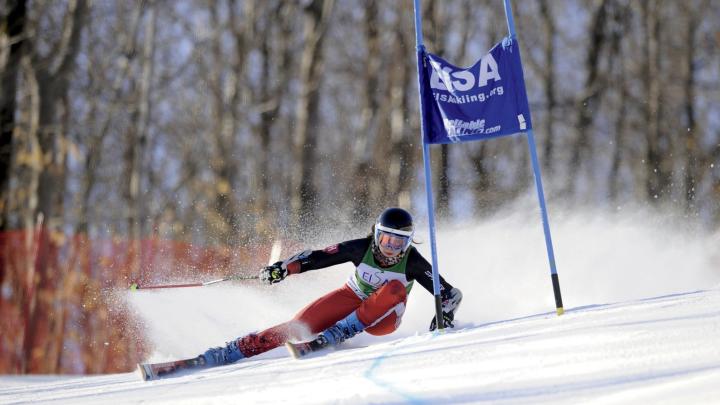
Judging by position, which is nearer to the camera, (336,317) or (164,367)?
(164,367)

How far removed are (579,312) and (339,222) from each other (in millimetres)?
9728

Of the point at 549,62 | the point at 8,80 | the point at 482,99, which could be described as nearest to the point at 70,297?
the point at 8,80

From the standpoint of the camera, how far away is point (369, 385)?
10.8 ft

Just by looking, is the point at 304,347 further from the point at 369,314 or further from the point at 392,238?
the point at 392,238

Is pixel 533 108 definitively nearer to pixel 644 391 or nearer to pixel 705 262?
pixel 705 262

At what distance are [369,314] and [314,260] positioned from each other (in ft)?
2.11

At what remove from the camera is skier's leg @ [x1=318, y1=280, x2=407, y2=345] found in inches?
200

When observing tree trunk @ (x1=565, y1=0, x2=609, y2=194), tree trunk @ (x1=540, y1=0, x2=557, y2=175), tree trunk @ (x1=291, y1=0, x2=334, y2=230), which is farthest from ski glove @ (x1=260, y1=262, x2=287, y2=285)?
tree trunk @ (x1=565, y1=0, x2=609, y2=194)

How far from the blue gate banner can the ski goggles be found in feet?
2.54

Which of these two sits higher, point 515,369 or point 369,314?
point 515,369

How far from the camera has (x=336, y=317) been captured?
219 inches

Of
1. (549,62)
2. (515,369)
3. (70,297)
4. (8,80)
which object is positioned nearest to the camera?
(515,369)

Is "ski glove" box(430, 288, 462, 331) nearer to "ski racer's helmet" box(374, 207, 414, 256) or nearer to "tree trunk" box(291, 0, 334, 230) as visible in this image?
"ski racer's helmet" box(374, 207, 414, 256)

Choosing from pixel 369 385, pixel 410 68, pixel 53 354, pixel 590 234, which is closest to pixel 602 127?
pixel 410 68
